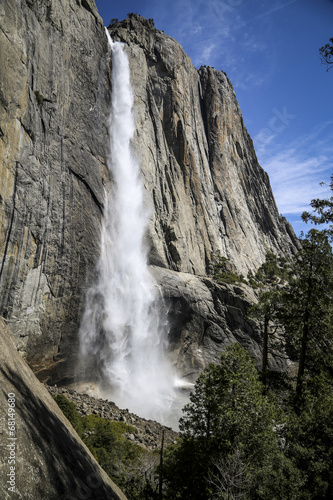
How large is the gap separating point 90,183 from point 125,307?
12.2 metres

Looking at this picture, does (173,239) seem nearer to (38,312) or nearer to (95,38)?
(38,312)

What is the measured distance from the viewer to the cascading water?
88.8 ft

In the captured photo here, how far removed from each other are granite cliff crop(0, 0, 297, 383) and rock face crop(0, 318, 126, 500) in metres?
15.4

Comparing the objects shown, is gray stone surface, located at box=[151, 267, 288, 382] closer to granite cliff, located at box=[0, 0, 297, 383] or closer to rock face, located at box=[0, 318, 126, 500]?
granite cliff, located at box=[0, 0, 297, 383]

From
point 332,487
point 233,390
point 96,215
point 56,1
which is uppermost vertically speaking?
point 56,1

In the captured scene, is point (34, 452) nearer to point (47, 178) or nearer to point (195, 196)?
point (47, 178)

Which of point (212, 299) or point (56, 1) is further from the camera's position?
point (212, 299)

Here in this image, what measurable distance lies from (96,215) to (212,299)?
54.1 feet

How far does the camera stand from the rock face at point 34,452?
438 cm

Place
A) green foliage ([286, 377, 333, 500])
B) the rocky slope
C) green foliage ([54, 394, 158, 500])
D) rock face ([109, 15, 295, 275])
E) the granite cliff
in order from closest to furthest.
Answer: green foliage ([286, 377, 333, 500]), green foliage ([54, 394, 158, 500]), the rocky slope, the granite cliff, rock face ([109, 15, 295, 275])

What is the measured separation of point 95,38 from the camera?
34875 millimetres

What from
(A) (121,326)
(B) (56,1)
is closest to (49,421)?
(A) (121,326)

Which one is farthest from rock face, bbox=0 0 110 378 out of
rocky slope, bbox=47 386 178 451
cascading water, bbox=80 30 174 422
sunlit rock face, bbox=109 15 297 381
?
sunlit rock face, bbox=109 15 297 381

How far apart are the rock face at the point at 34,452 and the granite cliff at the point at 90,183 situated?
50.5ft
